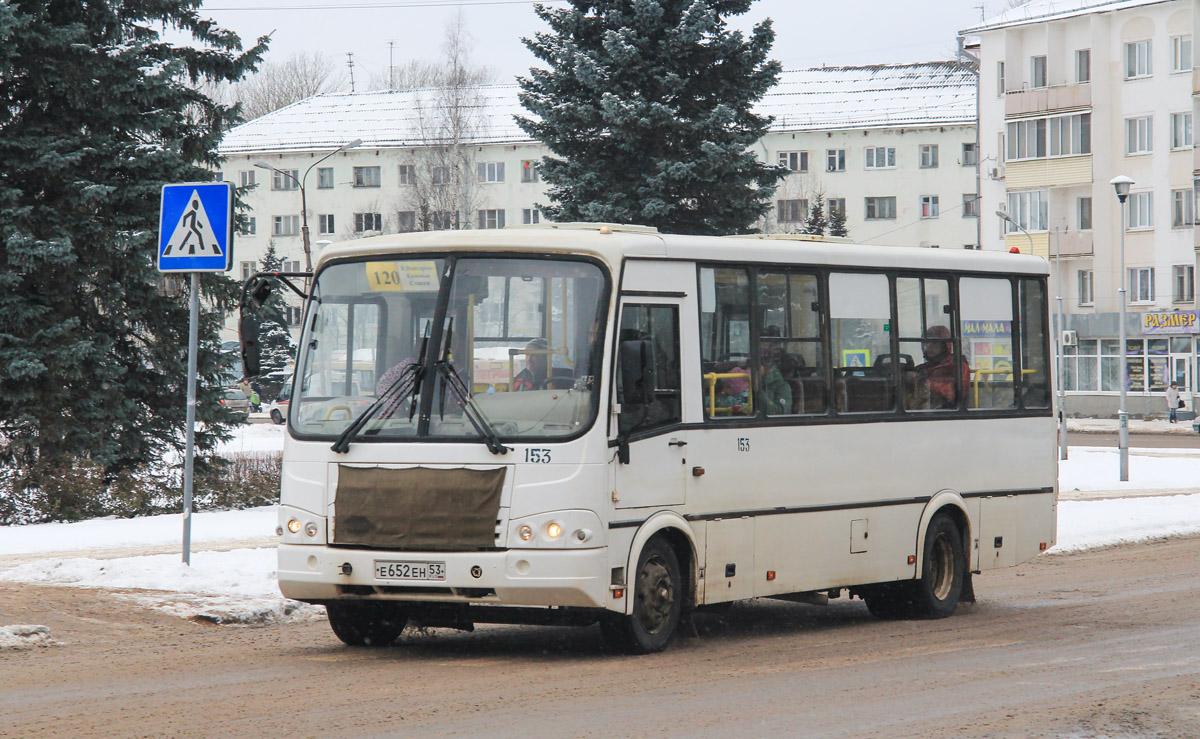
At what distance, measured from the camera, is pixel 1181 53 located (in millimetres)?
67938

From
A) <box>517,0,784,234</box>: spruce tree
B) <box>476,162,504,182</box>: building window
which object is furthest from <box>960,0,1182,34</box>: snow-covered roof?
<box>517,0,784,234</box>: spruce tree

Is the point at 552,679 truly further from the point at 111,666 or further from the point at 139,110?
the point at 139,110

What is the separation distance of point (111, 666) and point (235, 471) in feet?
47.8

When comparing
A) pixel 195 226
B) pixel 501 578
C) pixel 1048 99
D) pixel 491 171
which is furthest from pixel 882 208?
pixel 501 578

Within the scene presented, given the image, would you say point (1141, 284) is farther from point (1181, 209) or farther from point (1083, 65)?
point (1083, 65)

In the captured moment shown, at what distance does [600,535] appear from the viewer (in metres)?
10.4

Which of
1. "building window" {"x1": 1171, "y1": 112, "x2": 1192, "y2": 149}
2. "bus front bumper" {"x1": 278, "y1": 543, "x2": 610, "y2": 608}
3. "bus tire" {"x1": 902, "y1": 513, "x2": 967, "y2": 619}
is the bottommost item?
"bus tire" {"x1": 902, "y1": 513, "x2": 967, "y2": 619}

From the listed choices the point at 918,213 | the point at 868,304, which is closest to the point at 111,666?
the point at 868,304

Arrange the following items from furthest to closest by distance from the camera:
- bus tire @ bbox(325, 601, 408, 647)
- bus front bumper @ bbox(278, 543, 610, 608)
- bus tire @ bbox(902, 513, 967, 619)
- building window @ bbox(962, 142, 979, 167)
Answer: building window @ bbox(962, 142, 979, 167) < bus tire @ bbox(902, 513, 967, 619) < bus tire @ bbox(325, 601, 408, 647) < bus front bumper @ bbox(278, 543, 610, 608)

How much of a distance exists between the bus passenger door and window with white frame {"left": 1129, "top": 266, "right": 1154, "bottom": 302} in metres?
61.2

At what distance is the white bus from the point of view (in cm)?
1040

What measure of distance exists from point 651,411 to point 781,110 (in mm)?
78302

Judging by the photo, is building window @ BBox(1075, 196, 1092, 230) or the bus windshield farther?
building window @ BBox(1075, 196, 1092, 230)

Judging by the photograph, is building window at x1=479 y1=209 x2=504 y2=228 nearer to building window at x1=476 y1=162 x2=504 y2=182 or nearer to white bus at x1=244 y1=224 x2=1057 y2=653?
building window at x1=476 y1=162 x2=504 y2=182
